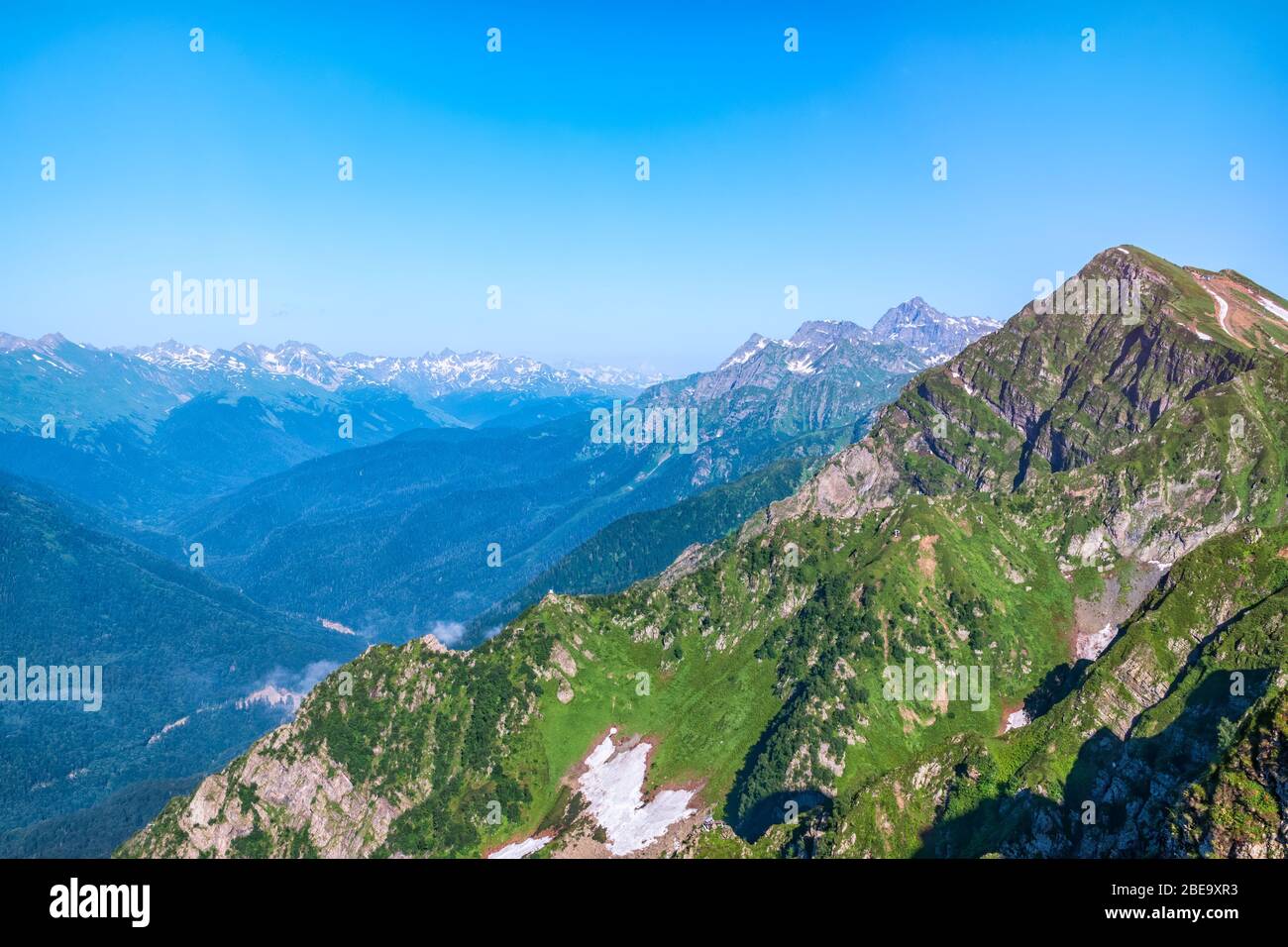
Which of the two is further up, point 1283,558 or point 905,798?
point 1283,558
